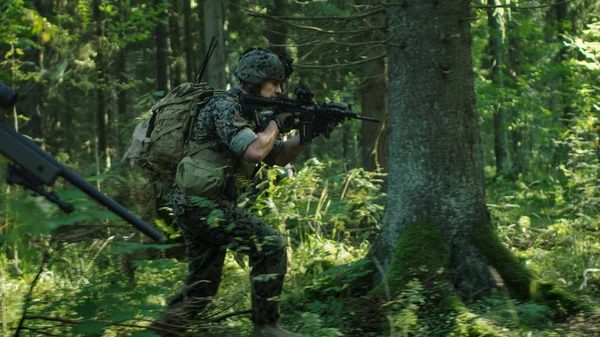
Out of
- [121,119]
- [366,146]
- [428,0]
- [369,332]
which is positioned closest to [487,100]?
[366,146]

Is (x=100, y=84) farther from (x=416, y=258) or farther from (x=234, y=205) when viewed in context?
(x=416, y=258)

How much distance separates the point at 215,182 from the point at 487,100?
14000 millimetres

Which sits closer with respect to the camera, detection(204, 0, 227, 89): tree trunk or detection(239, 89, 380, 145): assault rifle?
detection(239, 89, 380, 145): assault rifle

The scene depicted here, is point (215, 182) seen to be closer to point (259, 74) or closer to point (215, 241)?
point (215, 241)

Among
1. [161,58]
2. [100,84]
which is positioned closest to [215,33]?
[100,84]

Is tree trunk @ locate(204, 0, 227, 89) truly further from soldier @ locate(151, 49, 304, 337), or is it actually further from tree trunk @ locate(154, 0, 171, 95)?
tree trunk @ locate(154, 0, 171, 95)

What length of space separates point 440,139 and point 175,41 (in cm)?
1664

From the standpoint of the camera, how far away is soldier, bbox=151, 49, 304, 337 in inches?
182

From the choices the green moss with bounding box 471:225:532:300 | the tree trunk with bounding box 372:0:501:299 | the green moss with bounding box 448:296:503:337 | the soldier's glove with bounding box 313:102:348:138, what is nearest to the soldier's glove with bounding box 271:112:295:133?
the soldier's glove with bounding box 313:102:348:138

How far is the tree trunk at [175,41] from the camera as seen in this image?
66.4ft

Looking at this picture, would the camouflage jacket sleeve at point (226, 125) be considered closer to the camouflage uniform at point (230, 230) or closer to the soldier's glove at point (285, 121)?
the camouflage uniform at point (230, 230)

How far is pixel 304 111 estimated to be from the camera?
16.6 feet

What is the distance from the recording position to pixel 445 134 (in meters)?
5.41

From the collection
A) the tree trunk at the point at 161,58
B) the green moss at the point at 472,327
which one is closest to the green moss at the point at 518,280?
the green moss at the point at 472,327
